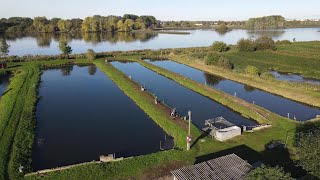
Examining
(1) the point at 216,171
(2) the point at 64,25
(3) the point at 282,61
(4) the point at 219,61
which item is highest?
(2) the point at 64,25

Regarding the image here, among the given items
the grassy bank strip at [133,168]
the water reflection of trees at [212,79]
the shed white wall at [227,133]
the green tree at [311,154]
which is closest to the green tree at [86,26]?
the water reflection of trees at [212,79]

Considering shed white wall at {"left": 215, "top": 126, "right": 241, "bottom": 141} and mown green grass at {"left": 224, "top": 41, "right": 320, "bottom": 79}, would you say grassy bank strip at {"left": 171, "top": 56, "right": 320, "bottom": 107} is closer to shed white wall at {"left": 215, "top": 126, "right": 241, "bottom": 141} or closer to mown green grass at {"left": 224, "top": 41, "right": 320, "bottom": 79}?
mown green grass at {"left": 224, "top": 41, "right": 320, "bottom": 79}

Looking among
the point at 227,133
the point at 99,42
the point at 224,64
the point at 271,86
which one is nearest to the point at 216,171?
the point at 227,133

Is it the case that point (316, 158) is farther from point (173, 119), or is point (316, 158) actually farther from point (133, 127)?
point (133, 127)

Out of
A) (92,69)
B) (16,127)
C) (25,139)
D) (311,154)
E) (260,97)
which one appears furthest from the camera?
(92,69)

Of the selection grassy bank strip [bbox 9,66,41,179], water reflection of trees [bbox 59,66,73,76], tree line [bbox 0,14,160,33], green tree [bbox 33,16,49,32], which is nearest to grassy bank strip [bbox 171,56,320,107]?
water reflection of trees [bbox 59,66,73,76]

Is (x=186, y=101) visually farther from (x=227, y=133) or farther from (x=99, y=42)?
(x=99, y=42)
